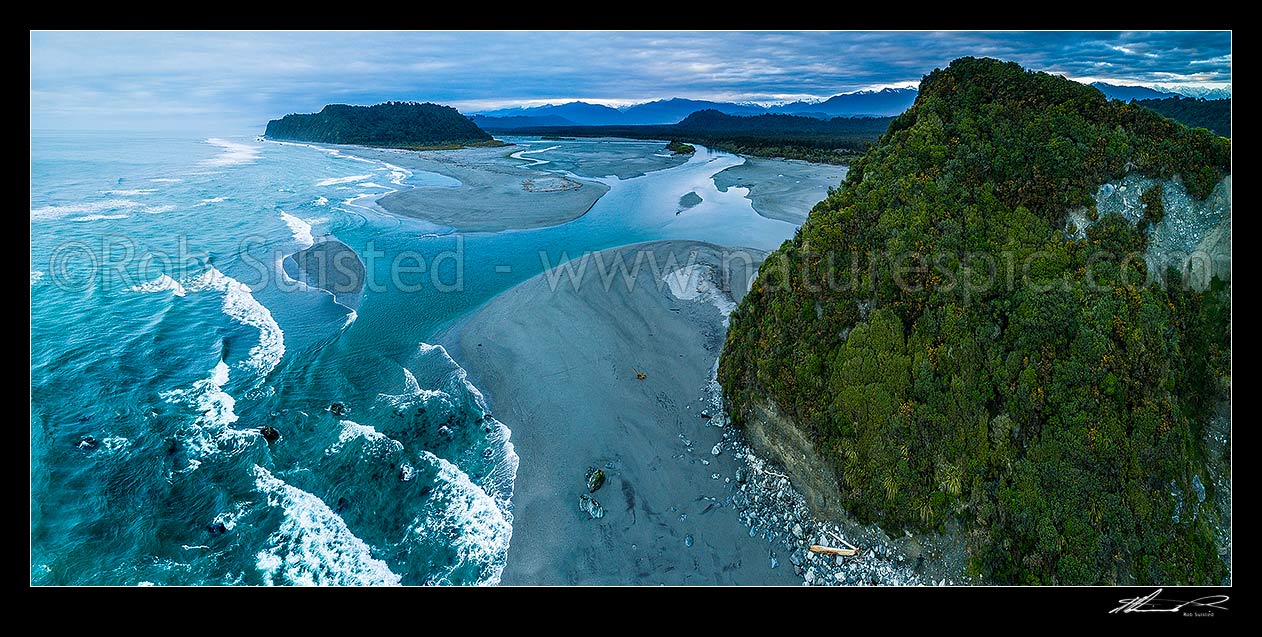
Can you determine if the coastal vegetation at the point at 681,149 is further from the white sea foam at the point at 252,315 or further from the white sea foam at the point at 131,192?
the white sea foam at the point at 252,315

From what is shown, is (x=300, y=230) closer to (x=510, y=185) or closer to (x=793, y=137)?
(x=510, y=185)

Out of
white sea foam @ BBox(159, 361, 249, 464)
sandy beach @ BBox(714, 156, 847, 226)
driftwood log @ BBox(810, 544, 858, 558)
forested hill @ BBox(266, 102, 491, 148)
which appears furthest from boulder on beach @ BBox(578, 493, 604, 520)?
forested hill @ BBox(266, 102, 491, 148)

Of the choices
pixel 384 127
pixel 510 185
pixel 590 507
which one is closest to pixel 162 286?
pixel 590 507

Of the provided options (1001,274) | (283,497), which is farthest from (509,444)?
(1001,274)

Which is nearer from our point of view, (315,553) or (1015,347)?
(1015,347)

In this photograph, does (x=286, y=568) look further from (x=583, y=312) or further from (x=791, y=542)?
(x=583, y=312)
